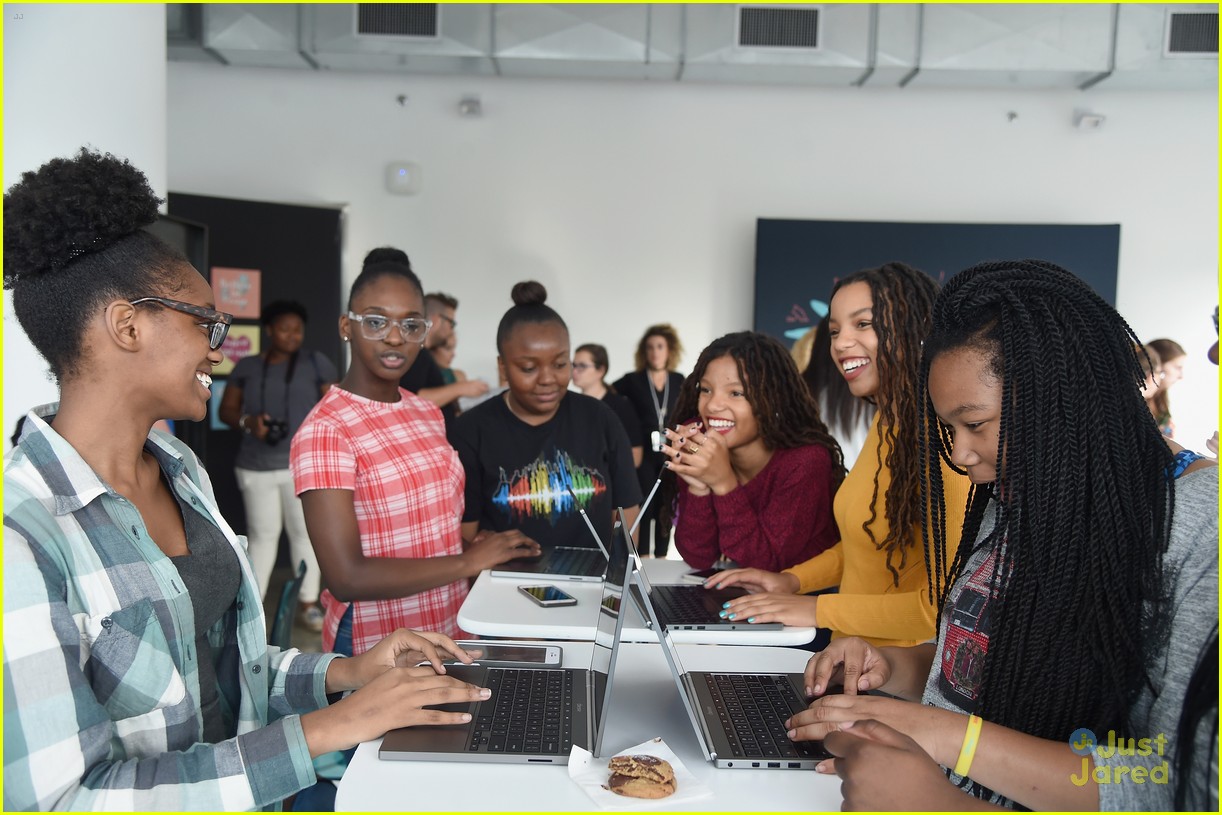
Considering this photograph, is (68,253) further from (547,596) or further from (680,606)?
(680,606)

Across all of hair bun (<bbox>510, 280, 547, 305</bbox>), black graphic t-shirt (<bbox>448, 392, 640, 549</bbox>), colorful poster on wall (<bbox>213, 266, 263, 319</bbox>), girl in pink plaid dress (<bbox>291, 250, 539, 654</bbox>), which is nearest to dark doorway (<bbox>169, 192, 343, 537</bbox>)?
colorful poster on wall (<bbox>213, 266, 263, 319</bbox>)

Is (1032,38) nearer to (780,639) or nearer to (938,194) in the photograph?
(938,194)

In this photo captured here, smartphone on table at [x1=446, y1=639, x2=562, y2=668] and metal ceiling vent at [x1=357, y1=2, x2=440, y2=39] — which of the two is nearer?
smartphone on table at [x1=446, y1=639, x2=562, y2=668]

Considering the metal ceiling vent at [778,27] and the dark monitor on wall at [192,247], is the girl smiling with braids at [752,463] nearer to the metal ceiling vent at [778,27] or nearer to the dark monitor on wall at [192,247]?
the dark monitor on wall at [192,247]

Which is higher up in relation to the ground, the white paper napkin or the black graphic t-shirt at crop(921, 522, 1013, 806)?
the black graphic t-shirt at crop(921, 522, 1013, 806)

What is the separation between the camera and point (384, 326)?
2.16 m

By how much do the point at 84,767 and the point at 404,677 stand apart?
0.41 m

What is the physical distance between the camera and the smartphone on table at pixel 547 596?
1.97 m

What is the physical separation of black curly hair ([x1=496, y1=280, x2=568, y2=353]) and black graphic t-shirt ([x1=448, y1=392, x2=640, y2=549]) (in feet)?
0.74

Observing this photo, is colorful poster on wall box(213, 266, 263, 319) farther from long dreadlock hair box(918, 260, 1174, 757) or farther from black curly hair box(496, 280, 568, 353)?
long dreadlock hair box(918, 260, 1174, 757)

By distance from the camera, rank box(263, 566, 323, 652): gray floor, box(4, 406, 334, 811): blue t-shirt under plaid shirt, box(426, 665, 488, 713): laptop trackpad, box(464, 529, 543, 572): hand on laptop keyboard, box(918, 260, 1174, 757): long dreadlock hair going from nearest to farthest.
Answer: box(4, 406, 334, 811): blue t-shirt under plaid shirt
box(918, 260, 1174, 757): long dreadlock hair
box(426, 665, 488, 713): laptop trackpad
box(464, 529, 543, 572): hand on laptop keyboard
box(263, 566, 323, 652): gray floor

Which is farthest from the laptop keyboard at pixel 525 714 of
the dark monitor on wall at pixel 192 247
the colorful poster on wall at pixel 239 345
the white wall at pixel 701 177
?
the white wall at pixel 701 177

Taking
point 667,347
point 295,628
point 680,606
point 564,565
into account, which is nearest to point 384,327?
point 564,565

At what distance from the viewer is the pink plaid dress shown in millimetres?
1980
